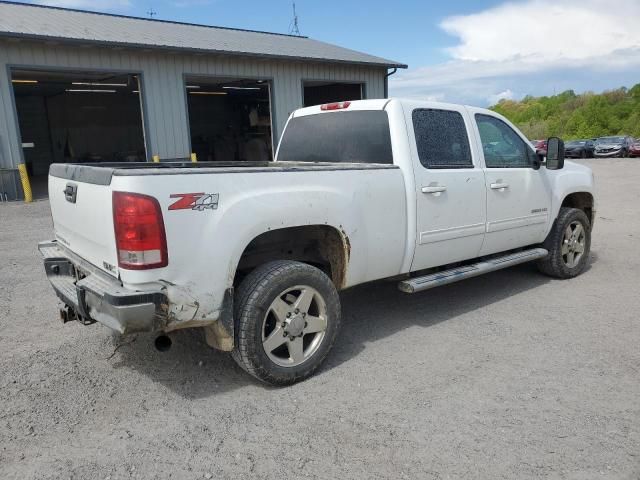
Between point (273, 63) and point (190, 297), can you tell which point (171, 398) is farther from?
point (273, 63)

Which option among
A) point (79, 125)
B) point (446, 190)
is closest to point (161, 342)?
point (446, 190)

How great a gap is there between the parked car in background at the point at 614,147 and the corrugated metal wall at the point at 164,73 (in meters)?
18.5

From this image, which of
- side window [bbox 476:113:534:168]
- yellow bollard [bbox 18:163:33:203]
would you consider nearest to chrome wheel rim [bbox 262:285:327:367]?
side window [bbox 476:113:534:168]

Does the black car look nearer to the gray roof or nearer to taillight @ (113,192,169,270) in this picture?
the gray roof

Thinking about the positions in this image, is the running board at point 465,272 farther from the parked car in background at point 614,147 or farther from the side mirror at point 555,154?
the parked car in background at point 614,147

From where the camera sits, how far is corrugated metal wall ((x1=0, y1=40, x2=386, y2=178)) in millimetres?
14219

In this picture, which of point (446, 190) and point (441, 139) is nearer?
point (446, 190)

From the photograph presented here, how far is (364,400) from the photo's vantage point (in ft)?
11.7

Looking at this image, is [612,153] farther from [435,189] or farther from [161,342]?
[161,342]

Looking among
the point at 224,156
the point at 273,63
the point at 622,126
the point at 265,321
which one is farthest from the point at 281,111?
the point at 622,126

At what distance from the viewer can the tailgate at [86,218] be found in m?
3.23

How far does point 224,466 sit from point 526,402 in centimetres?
189

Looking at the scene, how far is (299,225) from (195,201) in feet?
2.62

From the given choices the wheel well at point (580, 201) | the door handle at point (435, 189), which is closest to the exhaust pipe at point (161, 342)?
the door handle at point (435, 189)
